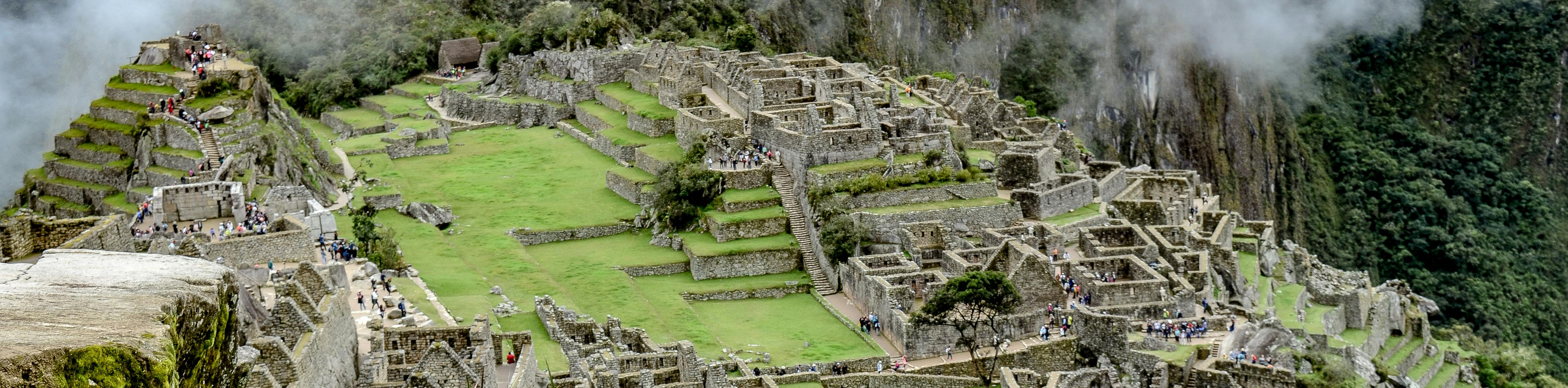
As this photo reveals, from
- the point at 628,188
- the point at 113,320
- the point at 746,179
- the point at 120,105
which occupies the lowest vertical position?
the point at 628,188

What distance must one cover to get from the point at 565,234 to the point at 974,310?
1552 cm

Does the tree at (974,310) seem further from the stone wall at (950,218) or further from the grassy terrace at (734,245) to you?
the grassy terrace at (734,245)

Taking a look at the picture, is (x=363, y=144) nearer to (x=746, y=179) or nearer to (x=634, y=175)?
(x=634, y=175)

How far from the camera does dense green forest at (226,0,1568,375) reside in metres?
86.7

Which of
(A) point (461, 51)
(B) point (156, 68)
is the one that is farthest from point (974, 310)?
(A) point (461, 51)

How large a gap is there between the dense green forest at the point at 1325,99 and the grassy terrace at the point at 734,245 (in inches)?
1127

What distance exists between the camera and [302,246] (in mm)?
38719

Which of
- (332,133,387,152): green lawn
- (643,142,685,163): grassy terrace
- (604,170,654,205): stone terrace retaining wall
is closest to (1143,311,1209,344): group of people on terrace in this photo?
(604,170,654,205): stone terrace retaining wall

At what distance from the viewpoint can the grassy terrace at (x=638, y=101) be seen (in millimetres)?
61812

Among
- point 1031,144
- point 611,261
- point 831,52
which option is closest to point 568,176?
point 611,261

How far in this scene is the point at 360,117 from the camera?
75125mm

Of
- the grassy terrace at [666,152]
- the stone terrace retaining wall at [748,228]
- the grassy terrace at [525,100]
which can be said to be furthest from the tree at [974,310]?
the grassy terrace at [525,100]

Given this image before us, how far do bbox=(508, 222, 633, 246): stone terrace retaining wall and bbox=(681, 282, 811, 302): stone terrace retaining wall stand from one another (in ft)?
22.2

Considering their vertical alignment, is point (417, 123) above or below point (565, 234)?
above
